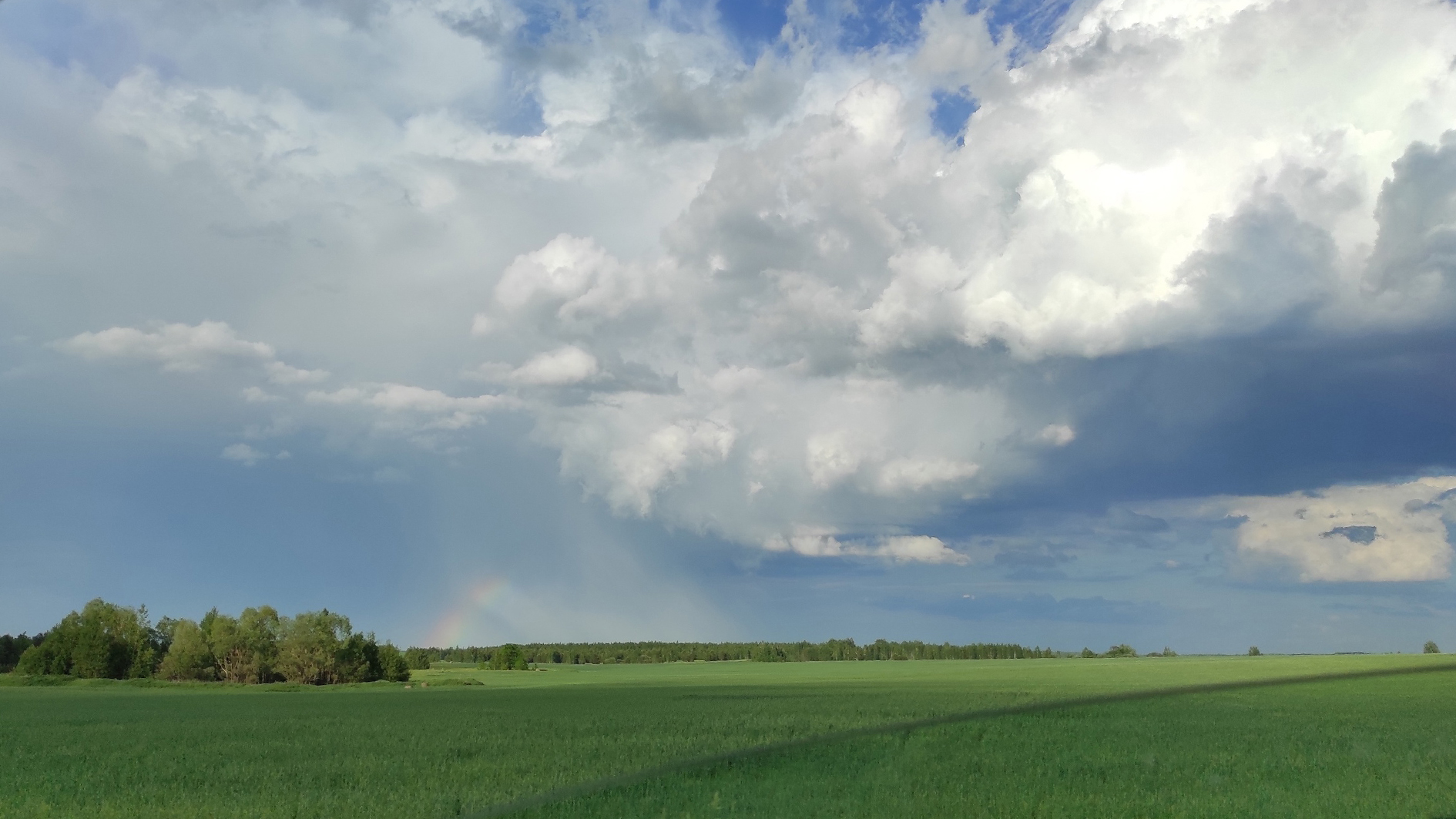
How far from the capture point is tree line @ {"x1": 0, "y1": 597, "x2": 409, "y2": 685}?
12469 centimetres

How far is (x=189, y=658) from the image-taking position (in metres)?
125

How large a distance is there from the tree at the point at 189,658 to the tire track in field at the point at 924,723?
13996 centimetres

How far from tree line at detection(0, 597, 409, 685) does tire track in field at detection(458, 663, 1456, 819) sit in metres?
132

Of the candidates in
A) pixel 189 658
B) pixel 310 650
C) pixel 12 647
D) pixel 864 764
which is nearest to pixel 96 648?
pixel 189 658

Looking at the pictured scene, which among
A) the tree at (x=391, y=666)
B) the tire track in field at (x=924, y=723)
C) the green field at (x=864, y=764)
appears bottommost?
the tree at (x=391, y=666)

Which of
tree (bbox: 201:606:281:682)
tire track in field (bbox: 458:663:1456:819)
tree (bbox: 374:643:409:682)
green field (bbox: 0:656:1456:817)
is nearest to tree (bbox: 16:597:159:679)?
tree (bbox: 201:606:281:682)

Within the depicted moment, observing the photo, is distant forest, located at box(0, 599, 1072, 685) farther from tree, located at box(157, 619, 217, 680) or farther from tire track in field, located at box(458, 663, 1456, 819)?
tire track in field, located at box(458, 663, 1456, 819)

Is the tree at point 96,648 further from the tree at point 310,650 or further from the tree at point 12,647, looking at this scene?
the tree at point 12,647

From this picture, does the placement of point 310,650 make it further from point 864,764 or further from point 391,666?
point 864,764

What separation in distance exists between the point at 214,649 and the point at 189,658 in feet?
11.4

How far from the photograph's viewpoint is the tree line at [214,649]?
409 ft

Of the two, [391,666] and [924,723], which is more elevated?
[924,723]

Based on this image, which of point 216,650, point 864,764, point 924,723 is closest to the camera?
point 924,723

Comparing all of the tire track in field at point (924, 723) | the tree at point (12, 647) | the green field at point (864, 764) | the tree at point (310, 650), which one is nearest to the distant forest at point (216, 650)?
the tree at point (310, 650)
